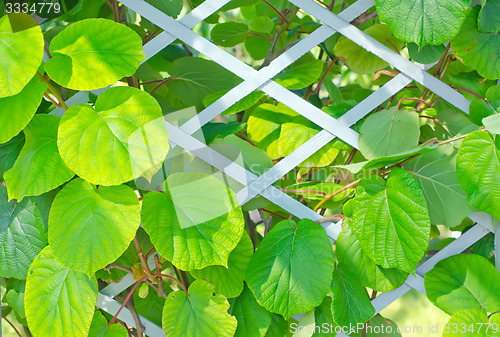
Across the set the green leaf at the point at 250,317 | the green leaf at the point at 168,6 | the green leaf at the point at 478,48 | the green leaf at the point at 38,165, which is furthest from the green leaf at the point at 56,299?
the green leaf at the point at 478,48

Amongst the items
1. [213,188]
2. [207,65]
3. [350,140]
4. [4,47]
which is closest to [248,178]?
[213,188]

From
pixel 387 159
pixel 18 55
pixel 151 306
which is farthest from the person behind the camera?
pixel 151 306

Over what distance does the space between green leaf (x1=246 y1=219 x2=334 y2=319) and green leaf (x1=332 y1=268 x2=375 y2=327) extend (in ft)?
0.23

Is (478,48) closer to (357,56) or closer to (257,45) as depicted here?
(357,56)

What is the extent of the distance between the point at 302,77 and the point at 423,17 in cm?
28

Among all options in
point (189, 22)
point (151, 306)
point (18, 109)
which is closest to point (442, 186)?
point (189, 22)

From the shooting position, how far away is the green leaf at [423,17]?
2.54 feet

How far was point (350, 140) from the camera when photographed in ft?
2.97

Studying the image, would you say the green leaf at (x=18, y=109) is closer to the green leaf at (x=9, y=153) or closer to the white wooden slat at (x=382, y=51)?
the green leaf at (x=9, y=153)

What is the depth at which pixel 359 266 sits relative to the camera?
90 cm

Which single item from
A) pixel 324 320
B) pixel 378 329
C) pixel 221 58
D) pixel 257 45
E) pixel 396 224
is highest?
pixel 221 58

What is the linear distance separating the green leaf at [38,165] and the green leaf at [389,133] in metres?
0.57

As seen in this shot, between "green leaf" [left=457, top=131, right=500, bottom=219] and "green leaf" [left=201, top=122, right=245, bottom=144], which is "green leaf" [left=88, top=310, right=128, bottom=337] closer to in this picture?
"green leaf" [left=201, top=122, right=245, bottom=144]

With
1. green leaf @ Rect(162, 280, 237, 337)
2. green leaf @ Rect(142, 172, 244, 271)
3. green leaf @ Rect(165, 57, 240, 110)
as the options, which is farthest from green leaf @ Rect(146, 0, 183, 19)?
green leaf @ Rect(162, 280, 237, 337)
